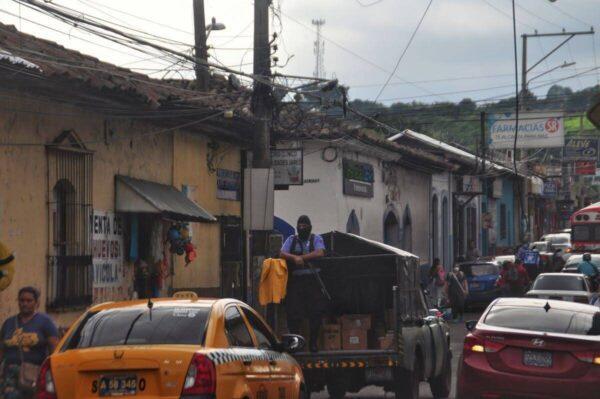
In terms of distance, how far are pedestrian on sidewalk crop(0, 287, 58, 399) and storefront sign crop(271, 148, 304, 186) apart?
11668 millimetres

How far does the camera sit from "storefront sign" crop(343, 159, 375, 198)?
3428 centimetres

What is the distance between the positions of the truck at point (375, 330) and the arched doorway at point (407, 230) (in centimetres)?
2536

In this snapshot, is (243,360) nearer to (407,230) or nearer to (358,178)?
(358,178)

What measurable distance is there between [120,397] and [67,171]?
31.0ft

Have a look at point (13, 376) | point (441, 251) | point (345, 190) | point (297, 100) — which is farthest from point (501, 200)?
point (13, 376)

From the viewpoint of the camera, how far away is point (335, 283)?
1664 centimetres

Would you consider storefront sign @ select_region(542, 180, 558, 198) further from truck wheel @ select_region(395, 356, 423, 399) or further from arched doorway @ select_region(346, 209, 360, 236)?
truck wheel @ select_region(395, 356, 423, 399)

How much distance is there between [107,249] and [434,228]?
29698 millimetres

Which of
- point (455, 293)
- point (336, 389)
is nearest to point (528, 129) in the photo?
point (455, 293)

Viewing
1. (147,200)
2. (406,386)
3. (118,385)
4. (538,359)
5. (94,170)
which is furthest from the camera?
(147,200)

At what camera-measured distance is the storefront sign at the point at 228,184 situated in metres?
25.7

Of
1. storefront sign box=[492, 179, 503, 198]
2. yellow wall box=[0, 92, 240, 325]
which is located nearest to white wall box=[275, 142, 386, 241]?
yellow wall box=[0, 92, 240, 325]

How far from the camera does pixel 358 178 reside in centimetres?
3550

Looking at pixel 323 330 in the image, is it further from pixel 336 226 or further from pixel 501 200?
pixel 501 200
